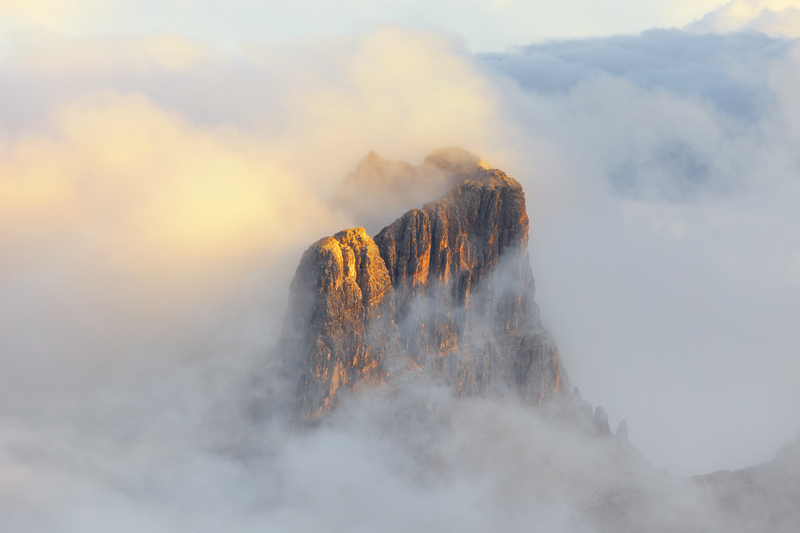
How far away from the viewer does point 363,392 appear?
618 ft

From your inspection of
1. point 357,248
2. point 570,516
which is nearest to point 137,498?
point 357,248

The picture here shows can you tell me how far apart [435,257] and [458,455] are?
59.7 metres

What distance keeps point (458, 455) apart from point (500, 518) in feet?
69.8

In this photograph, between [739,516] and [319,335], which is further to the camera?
[739,516]

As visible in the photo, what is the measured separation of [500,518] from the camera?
193000 millimetres

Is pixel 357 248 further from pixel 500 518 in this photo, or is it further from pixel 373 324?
pixel 500 518

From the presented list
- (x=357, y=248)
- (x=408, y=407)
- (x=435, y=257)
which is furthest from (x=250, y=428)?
(x=435, y=257)

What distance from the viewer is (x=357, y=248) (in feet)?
601

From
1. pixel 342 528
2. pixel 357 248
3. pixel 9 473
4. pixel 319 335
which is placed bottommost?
pixel 342 528

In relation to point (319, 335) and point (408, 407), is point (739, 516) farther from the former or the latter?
point (319, 335)

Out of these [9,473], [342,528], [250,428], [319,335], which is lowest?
[342,528]

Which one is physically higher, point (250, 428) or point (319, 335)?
point (319, 335)

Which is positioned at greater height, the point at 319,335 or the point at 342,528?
the point at 319,335

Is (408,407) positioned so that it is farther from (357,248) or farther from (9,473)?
(9,473)
